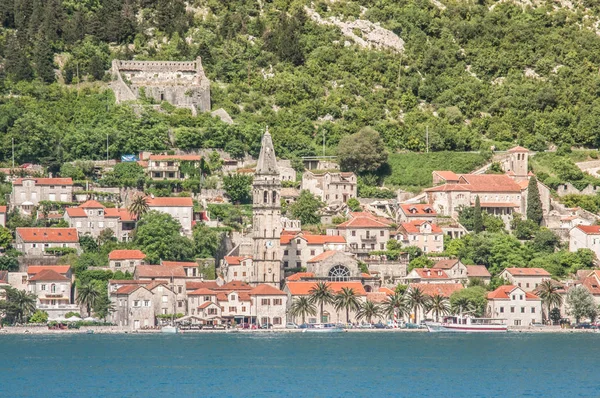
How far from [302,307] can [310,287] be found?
6.93 feet

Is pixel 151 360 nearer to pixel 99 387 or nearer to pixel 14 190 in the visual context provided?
pixel 99 387

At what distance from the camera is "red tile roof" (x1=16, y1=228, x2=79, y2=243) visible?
118 meters

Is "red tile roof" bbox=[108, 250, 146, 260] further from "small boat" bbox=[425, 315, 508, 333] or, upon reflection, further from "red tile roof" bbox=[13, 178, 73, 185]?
"small boat" bbox=[425, 315, 508, 333]

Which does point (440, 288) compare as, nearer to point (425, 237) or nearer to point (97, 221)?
point (425, 237)

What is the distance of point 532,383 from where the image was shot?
85812 mm

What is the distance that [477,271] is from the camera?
119938 mm

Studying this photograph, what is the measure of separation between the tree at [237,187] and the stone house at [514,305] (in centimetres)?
2227

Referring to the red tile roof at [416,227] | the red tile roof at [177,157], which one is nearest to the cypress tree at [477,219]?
the red tile roof at [416,227]

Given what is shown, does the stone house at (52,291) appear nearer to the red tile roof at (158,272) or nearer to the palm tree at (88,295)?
the palm tree at (88,295)

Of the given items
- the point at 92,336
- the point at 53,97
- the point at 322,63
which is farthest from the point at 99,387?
the point at 322,63

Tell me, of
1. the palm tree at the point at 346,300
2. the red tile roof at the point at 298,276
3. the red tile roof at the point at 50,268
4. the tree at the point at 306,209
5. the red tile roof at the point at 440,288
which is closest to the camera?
the red tile roof at the point at 50,268

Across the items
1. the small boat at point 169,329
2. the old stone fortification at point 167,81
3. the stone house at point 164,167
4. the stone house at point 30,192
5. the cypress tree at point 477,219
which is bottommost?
the small boat at point 169,329

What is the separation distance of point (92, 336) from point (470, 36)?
6193 cm

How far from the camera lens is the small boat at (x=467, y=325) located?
117 m
